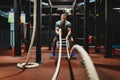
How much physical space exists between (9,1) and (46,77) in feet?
22.2

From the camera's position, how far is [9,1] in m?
9.20

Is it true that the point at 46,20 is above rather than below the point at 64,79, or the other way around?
above

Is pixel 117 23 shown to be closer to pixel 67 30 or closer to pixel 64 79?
pixel 67 30

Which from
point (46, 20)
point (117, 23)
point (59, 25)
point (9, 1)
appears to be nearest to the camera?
point (59, 25)

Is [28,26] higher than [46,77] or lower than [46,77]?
higher

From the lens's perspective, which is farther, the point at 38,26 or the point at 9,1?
the point at 9,1

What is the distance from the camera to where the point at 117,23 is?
33.0 feet

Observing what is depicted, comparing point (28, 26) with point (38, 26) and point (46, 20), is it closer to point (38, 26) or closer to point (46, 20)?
point (38, 26)

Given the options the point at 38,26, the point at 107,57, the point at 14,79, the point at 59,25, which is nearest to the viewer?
the point at 14,79

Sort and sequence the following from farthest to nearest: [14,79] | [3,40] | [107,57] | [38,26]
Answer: [3,40]
[107,57]
[38,26]
[14,79]

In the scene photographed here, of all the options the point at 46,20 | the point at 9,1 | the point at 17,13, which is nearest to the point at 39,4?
the point at 17,13

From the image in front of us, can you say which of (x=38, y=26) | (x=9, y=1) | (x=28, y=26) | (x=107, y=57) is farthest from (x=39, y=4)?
(x=9, y=1)

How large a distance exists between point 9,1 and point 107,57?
549 cm

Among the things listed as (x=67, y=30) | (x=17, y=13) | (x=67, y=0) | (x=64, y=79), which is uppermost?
(x=67, y=0)
